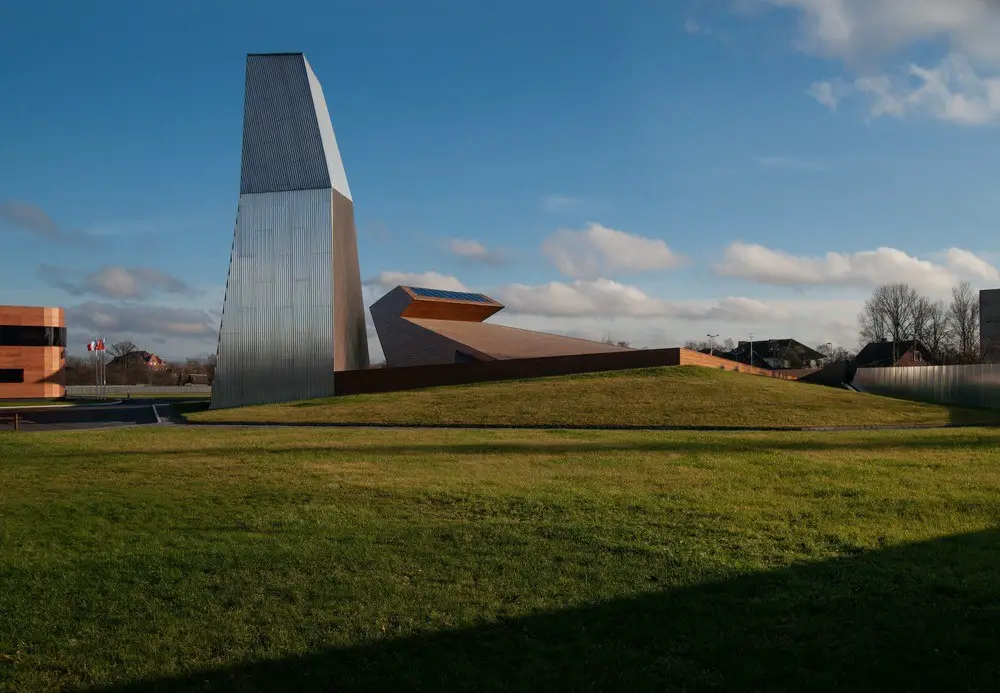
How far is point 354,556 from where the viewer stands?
24.8 ft

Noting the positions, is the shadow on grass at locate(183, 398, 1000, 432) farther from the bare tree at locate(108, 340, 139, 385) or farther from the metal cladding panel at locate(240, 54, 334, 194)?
the bare tree at locate(108, 340, 139, 385)

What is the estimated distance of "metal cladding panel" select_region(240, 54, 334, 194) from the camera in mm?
37750

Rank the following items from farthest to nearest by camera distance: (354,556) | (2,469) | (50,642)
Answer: (2,469)
(354,556)
(50,642)

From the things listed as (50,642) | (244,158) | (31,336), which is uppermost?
(244,158)

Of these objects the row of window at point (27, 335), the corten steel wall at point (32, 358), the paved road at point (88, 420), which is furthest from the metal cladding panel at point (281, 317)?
the row of window at point (27, 335)

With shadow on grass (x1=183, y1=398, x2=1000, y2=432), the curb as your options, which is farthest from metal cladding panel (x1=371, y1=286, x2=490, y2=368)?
the curb

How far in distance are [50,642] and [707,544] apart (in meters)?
5.66

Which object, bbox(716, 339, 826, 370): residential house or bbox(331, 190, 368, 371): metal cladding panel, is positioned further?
bbox(716, 339, 826, 370): residential house

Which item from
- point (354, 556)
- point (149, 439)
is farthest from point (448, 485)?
point (149, 439)

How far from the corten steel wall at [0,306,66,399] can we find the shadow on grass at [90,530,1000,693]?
70.0m

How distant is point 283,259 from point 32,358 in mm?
39718

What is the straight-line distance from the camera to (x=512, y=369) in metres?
38.7

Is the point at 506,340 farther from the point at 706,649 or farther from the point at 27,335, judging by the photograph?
the point at 27,335

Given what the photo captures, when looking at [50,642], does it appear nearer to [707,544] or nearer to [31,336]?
[707,544]
